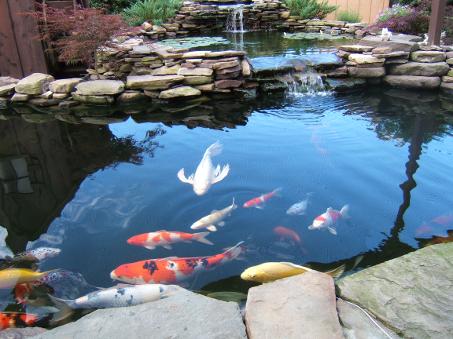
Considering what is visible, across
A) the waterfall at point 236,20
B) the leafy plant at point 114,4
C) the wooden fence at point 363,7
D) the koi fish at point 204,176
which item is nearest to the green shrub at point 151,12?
the leafy plant at point 114,4

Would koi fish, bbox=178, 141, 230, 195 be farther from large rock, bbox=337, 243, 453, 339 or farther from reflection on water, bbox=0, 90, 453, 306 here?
large rock, bbox=337, 243, 453, 339

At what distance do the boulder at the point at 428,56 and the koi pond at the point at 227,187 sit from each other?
1226 mm

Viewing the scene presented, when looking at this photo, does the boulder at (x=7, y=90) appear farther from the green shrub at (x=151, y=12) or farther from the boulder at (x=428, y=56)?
the boulder at (x=428, y=56)

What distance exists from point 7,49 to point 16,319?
601 centimetres

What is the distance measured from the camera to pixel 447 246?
2.54m

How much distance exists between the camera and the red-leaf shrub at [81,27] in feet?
20.6

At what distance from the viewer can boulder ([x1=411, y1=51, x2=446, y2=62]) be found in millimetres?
6855

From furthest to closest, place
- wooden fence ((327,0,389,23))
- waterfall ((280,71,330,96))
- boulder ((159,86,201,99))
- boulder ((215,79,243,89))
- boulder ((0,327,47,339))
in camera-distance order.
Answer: wooden fence ((327,0,389,23)), waterfall ((280,71,330,96)), boulder ((215,79,243,89)), boulder ((159,86,201,99)), boulder ((0,327,47,339))

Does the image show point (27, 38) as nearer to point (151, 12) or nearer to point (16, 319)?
point (151, 12)

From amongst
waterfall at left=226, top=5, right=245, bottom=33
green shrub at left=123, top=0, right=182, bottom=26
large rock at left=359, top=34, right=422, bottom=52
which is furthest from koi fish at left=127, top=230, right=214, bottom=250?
waterfall at left=226, top=5, right=245, bottom=33

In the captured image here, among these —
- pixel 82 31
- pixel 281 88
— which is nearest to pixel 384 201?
pixel 281 88

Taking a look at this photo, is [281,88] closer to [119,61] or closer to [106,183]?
[119,61]

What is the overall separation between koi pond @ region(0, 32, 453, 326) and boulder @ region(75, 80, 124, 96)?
0.39 metres

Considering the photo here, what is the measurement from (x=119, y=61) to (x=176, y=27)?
15.0 ft
